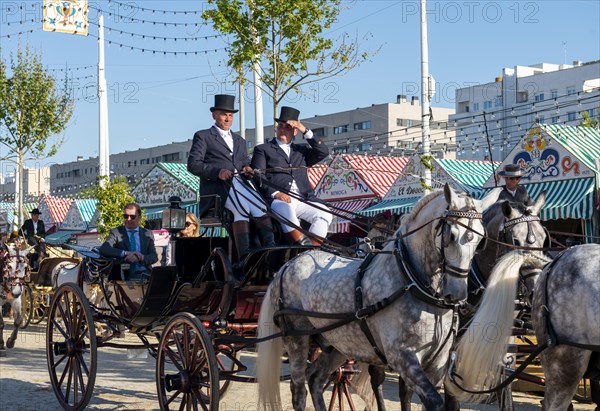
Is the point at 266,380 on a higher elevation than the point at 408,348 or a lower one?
lower

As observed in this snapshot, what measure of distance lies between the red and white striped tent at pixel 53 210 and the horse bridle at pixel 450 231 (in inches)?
1211

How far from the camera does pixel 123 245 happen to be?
9.55m

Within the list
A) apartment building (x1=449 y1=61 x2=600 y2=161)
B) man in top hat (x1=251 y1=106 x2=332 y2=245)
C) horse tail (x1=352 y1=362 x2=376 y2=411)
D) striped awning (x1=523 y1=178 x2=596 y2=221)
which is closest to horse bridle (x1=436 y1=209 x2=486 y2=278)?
horse tail (x1=352 y1=362 x2=376 y2=411)

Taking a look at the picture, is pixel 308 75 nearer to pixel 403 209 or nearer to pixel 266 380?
pixel 403 209

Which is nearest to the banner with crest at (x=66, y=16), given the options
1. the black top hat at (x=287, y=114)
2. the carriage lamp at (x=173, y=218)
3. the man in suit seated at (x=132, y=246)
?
the man in suit seated at (x=132, y=246)

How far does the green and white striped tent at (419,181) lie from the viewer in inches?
664

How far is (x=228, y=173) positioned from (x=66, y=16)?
54.2 feet

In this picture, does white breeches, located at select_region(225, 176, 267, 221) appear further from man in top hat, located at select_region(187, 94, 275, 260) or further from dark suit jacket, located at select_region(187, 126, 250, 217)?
dark suit jacket, located at select_region(187, 126, 250, 217)

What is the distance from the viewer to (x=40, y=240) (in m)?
19.7

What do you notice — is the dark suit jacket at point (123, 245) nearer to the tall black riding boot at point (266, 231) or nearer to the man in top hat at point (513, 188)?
the tall black riding boot at point (266, 231)

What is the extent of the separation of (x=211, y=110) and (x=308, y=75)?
7793mm

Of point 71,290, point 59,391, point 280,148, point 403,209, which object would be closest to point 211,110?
point 280,148

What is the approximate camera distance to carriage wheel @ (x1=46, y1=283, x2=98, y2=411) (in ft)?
27.5

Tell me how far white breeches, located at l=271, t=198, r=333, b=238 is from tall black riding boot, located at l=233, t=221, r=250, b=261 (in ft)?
0.99
